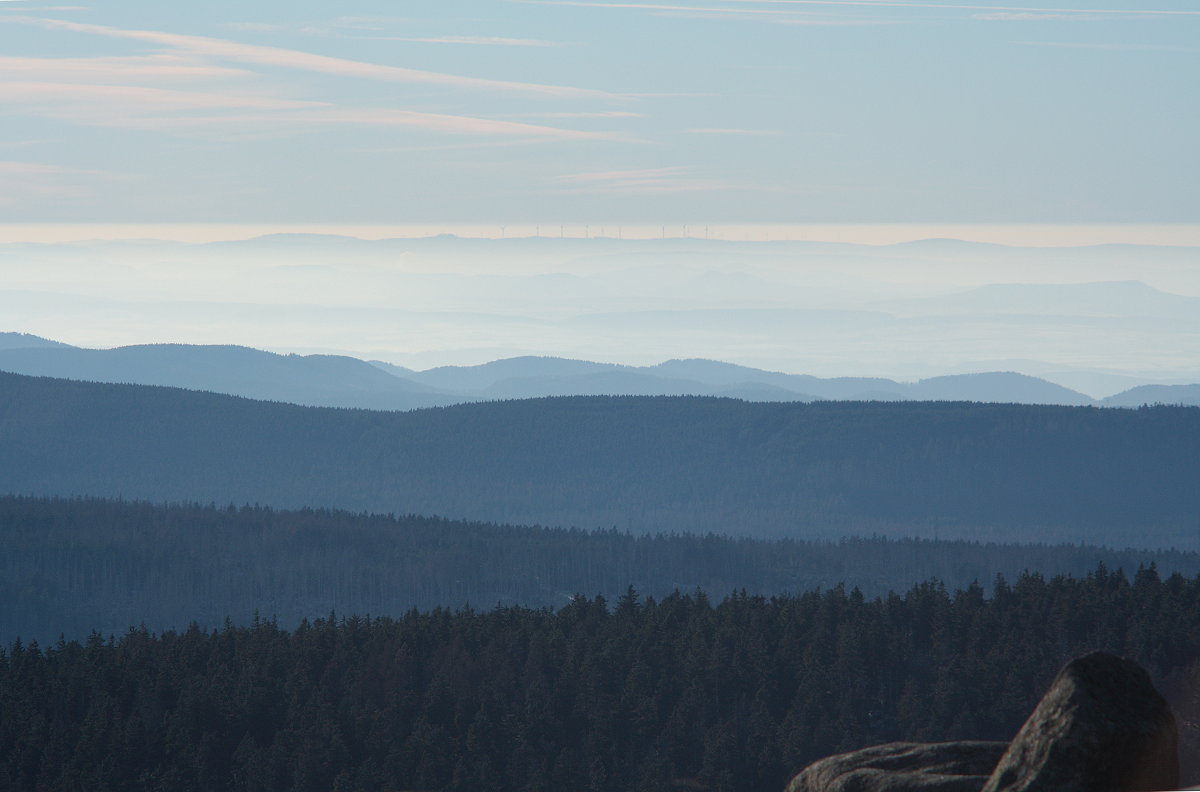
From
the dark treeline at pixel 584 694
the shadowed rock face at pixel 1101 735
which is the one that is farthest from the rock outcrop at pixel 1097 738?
the dark treeline at pixel 584 694

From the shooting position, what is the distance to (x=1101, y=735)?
1659 centimetres

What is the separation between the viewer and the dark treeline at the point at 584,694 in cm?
8100

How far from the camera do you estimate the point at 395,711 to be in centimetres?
8738

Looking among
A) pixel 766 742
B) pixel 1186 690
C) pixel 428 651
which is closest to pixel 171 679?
pixel 428 651

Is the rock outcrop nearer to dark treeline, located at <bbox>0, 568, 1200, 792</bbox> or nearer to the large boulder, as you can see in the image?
the large boulder

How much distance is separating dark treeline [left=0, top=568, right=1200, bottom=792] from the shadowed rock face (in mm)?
61402

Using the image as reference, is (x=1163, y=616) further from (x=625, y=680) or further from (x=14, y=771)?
(x=14, y=771)

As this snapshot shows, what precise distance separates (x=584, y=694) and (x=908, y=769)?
67.8m

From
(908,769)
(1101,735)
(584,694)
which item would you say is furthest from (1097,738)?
(584,694)

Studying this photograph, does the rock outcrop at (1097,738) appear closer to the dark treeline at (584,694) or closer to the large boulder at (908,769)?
the large boulder at (908,769)

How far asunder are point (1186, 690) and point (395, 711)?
4574 cm

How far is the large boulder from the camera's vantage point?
66.1 feet

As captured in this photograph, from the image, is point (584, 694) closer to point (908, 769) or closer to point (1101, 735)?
point (908, 769)

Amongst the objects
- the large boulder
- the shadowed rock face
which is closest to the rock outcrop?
the shadowed rock face
